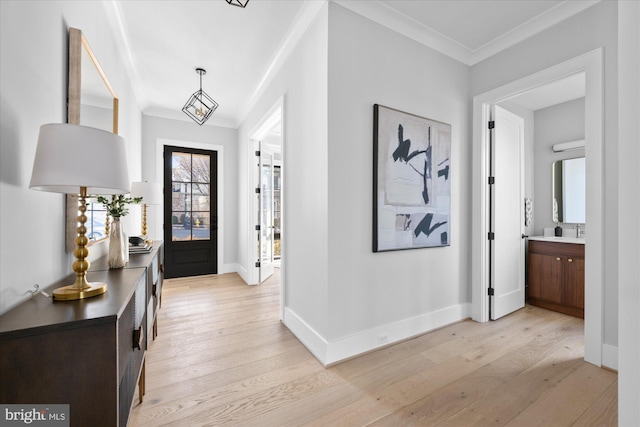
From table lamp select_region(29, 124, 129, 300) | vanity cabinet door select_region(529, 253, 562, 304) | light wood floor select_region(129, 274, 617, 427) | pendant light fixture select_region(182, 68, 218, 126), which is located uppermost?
pendant light fixture select_region(182, 68, 218, 126)

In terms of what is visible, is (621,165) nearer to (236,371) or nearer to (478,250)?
(236,371)

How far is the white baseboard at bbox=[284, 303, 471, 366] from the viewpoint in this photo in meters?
2.12

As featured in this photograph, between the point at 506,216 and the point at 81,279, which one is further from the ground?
the point at 506,216

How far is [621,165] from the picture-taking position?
57cm

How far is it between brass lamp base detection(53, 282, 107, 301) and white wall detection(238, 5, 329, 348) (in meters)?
1.34

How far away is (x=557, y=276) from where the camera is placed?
10.6 ft

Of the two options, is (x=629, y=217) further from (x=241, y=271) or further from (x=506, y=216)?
(x=241, y=271)

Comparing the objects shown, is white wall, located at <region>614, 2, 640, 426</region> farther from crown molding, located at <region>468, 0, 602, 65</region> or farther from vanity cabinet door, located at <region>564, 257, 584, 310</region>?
vanity cabinet door, located at <region>564, 257, 584, 310</region>

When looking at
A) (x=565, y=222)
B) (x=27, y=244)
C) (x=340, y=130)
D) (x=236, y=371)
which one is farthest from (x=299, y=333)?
(x=565, y=222)

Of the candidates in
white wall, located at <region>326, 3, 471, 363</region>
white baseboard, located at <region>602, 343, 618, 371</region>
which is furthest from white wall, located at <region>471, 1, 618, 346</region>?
white wall, located at <region>326, 3, 471, 363</region>

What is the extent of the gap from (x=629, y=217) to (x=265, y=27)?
2821 mm

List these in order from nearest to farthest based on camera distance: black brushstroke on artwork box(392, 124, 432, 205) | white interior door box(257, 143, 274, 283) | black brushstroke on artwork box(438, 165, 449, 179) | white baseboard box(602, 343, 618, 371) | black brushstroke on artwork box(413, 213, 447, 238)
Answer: white baseboard box(602, 343, 618, 371) < black brushstroke on artwork box(392, 124, 432, 205) < black brushstroke on artwork box(413, 213, 447, 238) < black brushstroke on artwork box(438, 165, 449, 179) < white interior door box(257, 143, 274, 283)

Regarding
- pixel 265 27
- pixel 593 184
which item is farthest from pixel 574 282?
pixel 265 27

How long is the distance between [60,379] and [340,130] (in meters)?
1.96
